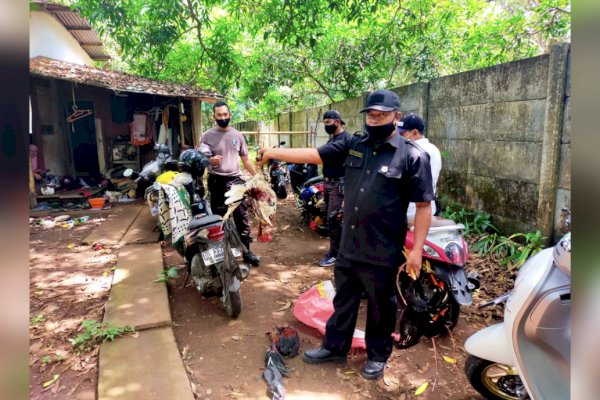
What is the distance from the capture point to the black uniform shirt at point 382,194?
2473 millimetres

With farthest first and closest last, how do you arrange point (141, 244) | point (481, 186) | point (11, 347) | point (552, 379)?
point (141, 244) → point (481, 186) → point (552, 379) → point (11, 347)

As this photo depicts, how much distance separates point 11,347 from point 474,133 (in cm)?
531

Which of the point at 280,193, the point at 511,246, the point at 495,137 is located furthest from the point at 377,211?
the point at 280,193

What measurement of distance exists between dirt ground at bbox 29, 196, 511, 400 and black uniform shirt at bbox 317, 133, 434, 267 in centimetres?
89

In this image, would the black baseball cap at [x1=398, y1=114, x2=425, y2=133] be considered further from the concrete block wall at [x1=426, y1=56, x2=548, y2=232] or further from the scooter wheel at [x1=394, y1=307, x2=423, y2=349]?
the scooter wheel at [x1=394, y1=307, x2=423, y2=349]

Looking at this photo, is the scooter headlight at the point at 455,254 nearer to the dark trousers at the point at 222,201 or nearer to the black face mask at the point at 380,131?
the black face mask at the point at 380,131

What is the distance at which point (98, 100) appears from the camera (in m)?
9.44

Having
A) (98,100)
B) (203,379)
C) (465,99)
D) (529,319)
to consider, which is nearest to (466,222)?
(465,99)

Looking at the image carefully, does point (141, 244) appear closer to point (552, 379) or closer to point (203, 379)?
point (203, 379)

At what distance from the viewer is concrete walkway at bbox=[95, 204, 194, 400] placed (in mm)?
2537

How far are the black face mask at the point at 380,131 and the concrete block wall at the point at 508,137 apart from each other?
1767 mm

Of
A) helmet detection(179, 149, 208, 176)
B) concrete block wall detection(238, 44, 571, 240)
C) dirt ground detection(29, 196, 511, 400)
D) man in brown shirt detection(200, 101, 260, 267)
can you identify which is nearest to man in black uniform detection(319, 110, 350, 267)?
dirt ground detection(29, 196, 511, 400)

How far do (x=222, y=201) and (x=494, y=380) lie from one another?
3.41m

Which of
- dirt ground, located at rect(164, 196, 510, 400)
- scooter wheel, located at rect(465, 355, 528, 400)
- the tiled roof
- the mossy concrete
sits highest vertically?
the tiled roof
